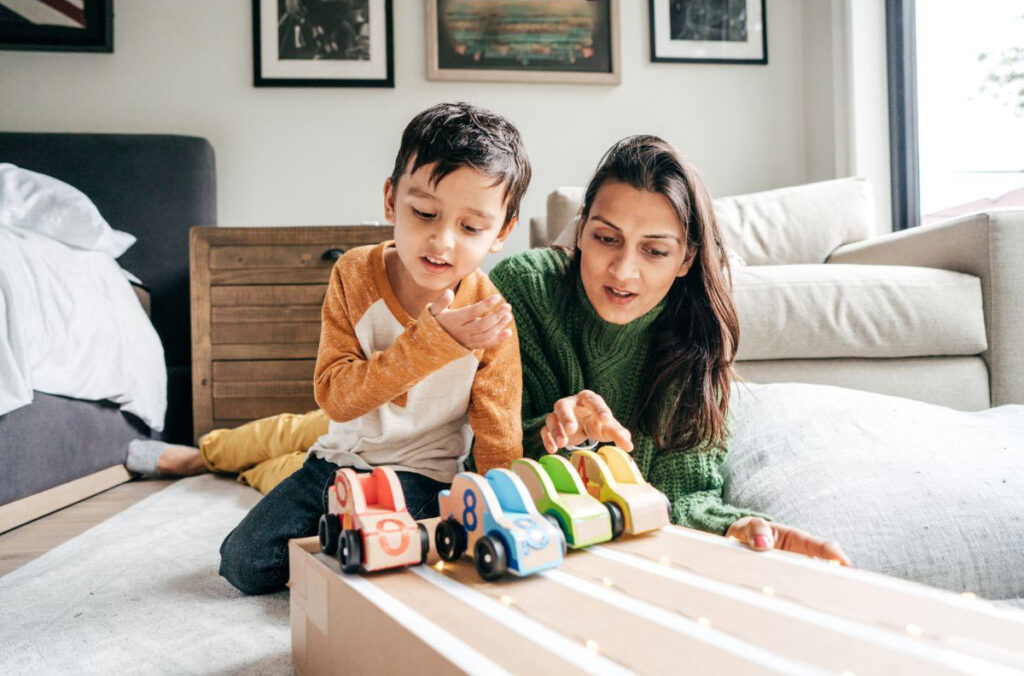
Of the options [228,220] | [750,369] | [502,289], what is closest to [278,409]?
[228,220]

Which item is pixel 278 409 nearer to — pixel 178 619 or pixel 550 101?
pixel 178 619

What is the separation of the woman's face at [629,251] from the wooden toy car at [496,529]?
0.39 meters

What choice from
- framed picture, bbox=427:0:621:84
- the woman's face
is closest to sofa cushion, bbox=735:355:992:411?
the woman's face

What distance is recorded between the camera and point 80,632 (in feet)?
2.58

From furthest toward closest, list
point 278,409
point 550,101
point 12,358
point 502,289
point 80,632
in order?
point 550,101 < point 278,409 < point 12,358 < point 502,289 < point 80,632

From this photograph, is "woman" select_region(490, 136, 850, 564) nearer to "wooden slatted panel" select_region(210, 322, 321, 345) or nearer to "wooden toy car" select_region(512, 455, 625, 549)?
"wooden toy car" select_region(512, 455, 625, 549)

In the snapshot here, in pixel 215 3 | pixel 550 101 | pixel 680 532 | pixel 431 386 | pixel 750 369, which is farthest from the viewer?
pixel 550 101

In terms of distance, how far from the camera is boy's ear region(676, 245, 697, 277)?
96 centimetres

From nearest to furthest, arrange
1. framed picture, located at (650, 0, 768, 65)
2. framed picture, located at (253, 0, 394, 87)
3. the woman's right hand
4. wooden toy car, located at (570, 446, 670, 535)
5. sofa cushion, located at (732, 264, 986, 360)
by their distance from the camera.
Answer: wooden toy car, located at (570, 446, 670, 535), the woman's right hand, sofa cushion, located at (732, 264, 986, 360), framed picture, located at (253, 0, 394, 87), framed picture, located at (650, 0, 768, 65)

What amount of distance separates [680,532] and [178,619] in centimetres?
59

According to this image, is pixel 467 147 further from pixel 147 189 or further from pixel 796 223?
pixel 147 189

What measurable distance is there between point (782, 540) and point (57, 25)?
2.61 meters

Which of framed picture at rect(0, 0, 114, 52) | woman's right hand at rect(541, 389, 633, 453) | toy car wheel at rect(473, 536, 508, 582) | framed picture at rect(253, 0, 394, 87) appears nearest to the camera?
toy car wheel at rect(473, 536, 508, 582)

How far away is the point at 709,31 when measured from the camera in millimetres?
2557
